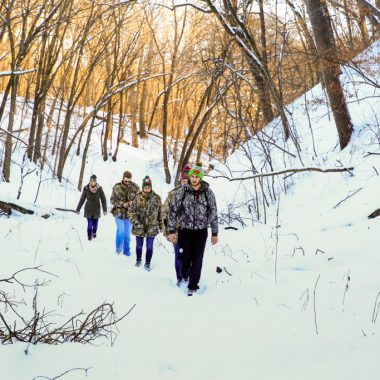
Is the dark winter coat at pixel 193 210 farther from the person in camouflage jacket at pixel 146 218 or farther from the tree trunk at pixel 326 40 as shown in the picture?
the tree trunk at pixel 326 40

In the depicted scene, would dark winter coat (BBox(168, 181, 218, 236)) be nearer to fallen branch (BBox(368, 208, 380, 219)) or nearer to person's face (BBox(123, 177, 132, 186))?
person's face (BBox(123, 177, 132, 186))

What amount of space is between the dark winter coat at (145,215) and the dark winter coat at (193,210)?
1.44 metres

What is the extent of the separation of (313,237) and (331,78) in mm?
4790

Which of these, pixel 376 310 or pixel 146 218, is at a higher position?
pixel 146 218

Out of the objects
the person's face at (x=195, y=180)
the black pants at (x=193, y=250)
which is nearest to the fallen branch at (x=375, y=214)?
the black pants at (x=193, y=250)

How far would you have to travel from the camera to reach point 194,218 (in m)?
5.05

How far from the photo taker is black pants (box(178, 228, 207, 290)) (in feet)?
16.6

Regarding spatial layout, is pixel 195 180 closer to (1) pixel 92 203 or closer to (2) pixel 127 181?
(2) pixel 127 181

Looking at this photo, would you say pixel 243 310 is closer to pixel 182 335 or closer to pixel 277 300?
pixel 277 300

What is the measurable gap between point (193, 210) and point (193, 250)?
0.57 meters

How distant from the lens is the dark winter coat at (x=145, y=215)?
6.51 m

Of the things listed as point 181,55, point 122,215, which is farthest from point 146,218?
point 181,55

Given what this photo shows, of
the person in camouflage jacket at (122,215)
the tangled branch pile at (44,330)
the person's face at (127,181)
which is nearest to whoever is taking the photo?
the tangled branch pile at (44,330)

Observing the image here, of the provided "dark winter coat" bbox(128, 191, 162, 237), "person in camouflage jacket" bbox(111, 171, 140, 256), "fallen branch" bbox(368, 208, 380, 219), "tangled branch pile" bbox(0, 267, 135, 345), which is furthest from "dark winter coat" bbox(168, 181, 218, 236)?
"fallen branch" bbox(368, 208, 380, 219)
